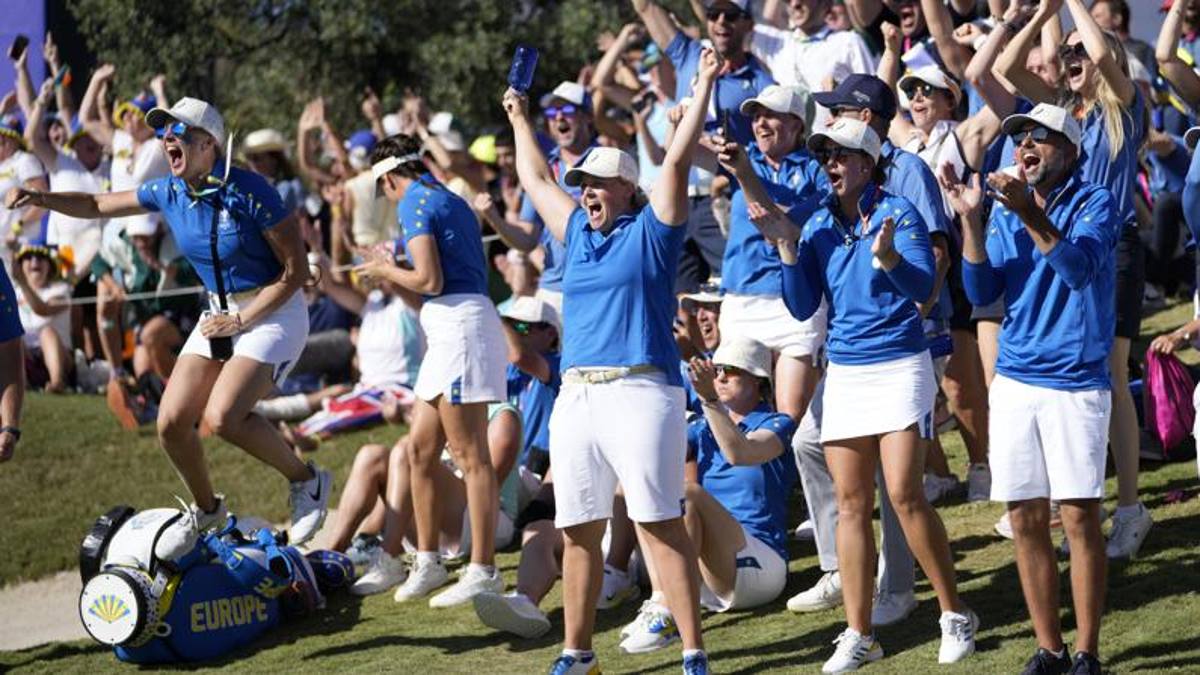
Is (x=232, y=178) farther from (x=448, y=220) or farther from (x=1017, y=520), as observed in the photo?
(x=1017, y=520)

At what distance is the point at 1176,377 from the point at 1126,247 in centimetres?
114

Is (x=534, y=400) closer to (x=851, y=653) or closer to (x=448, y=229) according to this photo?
(x=448, y=229)

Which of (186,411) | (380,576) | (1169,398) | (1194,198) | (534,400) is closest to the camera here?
(1194,198)

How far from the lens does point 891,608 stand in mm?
8102

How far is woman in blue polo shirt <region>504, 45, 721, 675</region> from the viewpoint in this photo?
24.1 ft

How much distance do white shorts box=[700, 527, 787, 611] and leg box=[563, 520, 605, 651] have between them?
3.65 feet

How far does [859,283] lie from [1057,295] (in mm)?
772

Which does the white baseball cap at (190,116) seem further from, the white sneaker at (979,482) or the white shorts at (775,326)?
the white sneaker at (979,482)

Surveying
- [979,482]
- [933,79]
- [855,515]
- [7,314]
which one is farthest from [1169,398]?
[7,314]

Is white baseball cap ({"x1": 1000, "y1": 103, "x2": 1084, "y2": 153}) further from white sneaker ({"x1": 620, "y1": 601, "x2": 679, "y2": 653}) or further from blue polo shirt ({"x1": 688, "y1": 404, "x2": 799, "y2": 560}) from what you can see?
white sneaker ({"x1": 620, "y1": 601, "x2": 679, "y2": 653})

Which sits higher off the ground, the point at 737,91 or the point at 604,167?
the point at 737,91

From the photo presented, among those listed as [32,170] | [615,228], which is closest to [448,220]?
[615,228]

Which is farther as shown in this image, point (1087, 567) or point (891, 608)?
point (891, 608)

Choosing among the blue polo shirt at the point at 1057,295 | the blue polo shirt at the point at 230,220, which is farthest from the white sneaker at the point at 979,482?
the blue polo shirt at the point at 230,220
